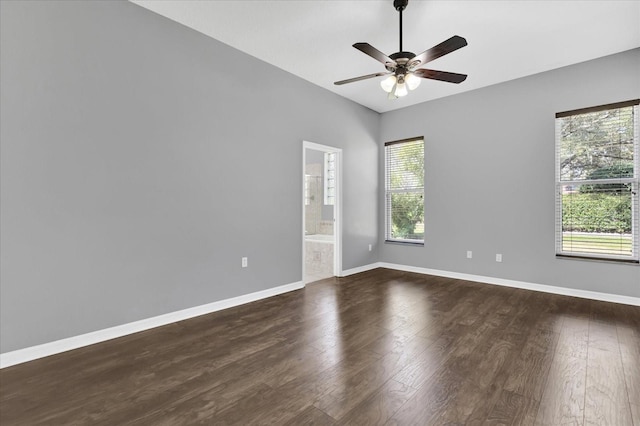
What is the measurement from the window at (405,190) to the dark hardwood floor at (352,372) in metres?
2.30

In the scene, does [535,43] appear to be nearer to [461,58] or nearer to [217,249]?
[461,58]

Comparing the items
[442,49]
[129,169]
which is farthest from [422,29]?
[129,169]

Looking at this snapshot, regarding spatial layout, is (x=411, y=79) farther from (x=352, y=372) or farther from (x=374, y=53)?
(x=352, y=372)

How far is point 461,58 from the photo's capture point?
3760mm


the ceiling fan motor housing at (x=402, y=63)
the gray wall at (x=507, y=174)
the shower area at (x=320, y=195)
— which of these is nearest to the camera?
the ceiling fan motor housing at (x=402, y=63)

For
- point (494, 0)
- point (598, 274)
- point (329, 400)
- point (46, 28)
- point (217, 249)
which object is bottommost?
point (329, 400)

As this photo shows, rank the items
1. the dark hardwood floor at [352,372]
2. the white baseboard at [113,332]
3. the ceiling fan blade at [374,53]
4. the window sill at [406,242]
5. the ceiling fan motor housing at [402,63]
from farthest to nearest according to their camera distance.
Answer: the window sill at [406,242] → the ceiling fan motor housing at [402,63] → the ceiling fan blade at [374,53] → the white baseboard at [113,332] → the dark hardwood floor at [352,372]

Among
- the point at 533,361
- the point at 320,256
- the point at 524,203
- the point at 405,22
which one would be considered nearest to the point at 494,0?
the point at 405,22

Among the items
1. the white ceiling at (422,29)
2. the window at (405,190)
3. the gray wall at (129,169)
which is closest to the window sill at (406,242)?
the window at (405,190)

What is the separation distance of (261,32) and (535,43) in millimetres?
3046

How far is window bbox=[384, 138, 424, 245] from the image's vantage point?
18.0 feet

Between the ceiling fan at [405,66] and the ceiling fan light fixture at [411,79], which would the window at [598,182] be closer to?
the ceiling fan at [405,66]

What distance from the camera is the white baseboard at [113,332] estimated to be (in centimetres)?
229

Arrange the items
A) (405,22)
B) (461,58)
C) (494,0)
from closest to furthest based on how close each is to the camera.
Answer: (494,0), (405,22), (461,58)
